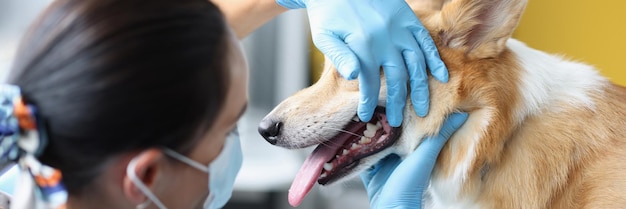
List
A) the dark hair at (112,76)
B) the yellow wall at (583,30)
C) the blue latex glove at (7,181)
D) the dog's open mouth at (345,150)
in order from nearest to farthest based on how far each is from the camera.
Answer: the dark hair at (112,76), the blue latex glove at (7,181), the dog's open mouth at (345,150), the yellow wall at (583,30)

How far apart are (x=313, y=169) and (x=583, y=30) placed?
1477 millimetres

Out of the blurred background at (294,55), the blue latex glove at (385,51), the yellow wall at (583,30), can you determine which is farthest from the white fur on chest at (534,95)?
the yellow wall at (583,30)

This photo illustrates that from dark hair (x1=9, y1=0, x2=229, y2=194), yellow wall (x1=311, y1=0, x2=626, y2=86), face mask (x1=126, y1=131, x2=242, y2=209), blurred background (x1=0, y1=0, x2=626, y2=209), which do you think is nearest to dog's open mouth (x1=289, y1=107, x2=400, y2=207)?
face mask (x1=126, y1=131, x2=242, y2=209)

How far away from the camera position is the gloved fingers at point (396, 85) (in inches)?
46.9

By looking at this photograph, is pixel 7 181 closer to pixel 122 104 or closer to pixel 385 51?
pixel 122 104

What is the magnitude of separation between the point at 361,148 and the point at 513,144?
27 centimetres

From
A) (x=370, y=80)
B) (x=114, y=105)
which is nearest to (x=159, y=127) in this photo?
(x=114, y=105)

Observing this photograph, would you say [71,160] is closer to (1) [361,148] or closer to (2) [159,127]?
(2) [159,127]

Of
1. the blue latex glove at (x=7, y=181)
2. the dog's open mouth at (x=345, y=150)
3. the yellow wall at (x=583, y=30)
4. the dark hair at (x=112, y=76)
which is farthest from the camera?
the yellow wall at (x=583, y=30)

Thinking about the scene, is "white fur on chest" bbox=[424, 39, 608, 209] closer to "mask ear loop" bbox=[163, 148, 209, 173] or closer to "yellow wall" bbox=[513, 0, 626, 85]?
"mask ear loop" bbox=[163, 148, 209, 173]

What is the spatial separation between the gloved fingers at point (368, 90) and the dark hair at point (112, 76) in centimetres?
41

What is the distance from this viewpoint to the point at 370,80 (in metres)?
1.19

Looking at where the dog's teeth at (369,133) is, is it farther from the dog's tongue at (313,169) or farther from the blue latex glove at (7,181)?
the blue latex glove at (7,181)

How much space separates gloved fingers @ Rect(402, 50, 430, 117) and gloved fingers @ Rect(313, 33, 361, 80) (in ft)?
0.33
